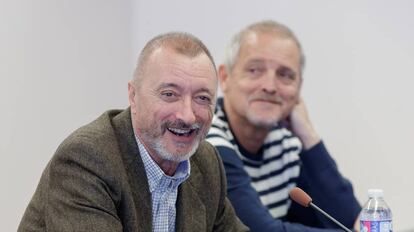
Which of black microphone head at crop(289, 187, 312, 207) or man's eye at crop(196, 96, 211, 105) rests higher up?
man's eye at crop(196, 96, 211, 105)

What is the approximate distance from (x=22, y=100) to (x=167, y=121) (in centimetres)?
106

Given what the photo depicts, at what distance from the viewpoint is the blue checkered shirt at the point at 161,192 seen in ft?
5.60

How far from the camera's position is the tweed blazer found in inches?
59.0

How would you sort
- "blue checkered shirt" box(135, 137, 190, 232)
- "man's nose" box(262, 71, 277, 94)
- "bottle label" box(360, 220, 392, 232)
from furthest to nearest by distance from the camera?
"man's nose" box(262, 71, 277, 94), "blue checkered shirt" box(135, 137, 190, 232), "bottle label" box(360, 220, 392, 232)

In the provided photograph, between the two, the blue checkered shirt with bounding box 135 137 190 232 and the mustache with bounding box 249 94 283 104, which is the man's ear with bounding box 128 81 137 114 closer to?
the blue checkered shirt with bounding box 135 137 190 232

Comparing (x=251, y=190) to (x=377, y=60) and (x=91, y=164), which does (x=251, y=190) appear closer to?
(x=91, y=164)

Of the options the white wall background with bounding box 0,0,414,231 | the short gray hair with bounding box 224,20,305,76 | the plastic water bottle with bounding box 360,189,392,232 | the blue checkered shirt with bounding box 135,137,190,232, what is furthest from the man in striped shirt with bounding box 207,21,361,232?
the blue checkered shirt with bounding box 135,137,190,232

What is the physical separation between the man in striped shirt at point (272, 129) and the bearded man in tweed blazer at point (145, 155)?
66cm

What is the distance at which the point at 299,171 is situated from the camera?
2.68m

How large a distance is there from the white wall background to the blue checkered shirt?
100cm

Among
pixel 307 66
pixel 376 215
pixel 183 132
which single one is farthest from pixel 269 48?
pixel 183 132

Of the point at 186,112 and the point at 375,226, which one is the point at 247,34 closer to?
the point at 186,112

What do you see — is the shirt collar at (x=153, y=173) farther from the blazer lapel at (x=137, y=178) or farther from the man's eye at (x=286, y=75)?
the man's eye at (x=286, y=75)

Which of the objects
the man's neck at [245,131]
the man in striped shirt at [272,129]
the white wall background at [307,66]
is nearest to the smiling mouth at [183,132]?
Result: the man in striped shirt at [272,129]
